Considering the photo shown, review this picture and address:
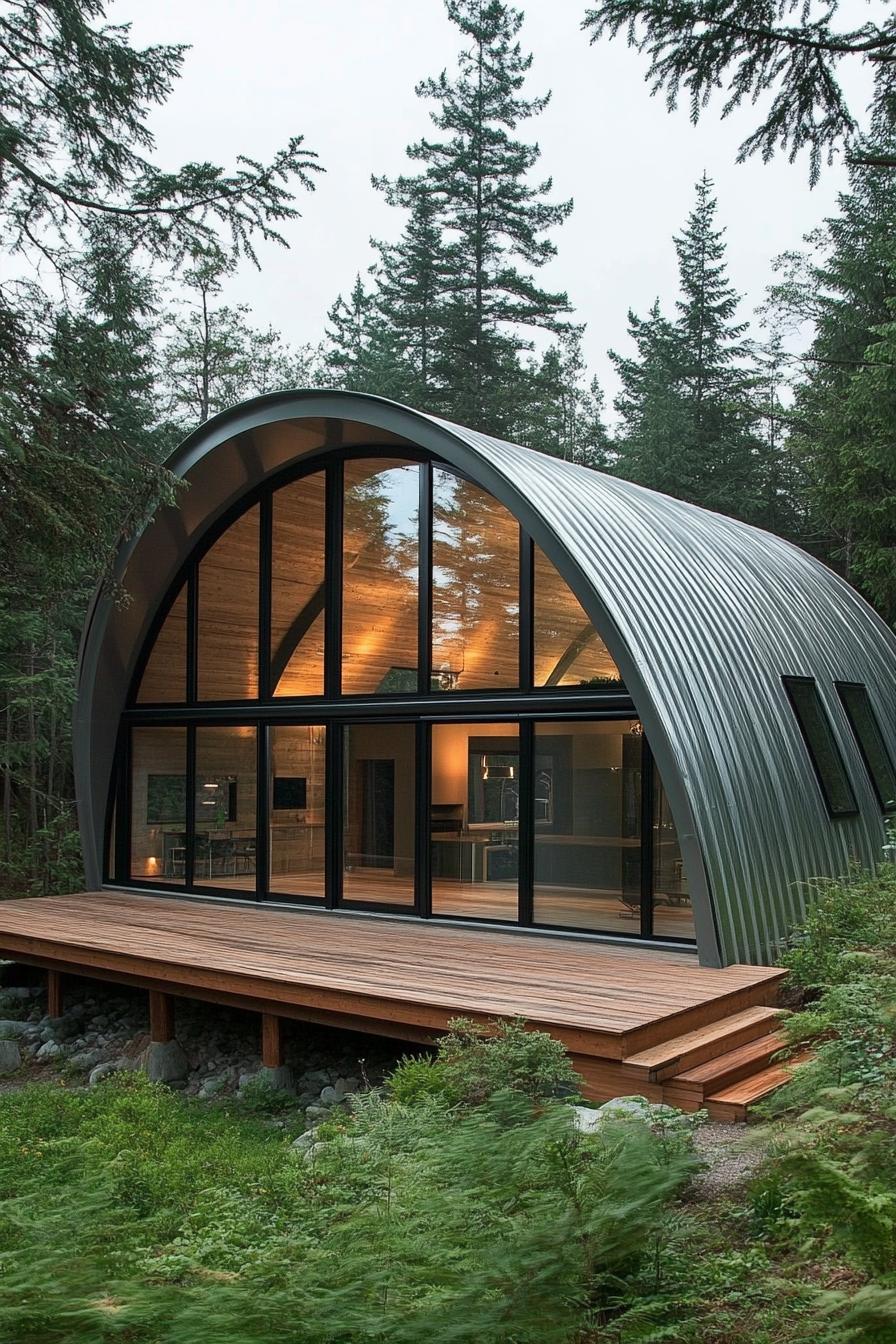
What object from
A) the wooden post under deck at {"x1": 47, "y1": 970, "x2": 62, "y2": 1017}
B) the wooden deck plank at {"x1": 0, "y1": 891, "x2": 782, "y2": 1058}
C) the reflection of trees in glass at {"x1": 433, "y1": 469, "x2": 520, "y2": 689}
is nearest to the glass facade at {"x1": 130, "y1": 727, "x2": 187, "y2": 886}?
the wooden deck plank at {"x1": 0, "y1": 891, "x2": 782, "y2": 1058}

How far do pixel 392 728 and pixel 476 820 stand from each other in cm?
136

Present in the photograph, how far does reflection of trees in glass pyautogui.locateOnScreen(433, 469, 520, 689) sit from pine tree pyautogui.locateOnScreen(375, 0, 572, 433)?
48.4 feet

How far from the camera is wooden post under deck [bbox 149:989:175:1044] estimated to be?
8.98 metres

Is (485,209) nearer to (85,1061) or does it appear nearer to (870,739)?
(870,739)

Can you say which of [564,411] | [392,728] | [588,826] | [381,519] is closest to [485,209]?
[564,411]

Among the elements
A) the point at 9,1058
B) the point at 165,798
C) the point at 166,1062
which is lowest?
the point at 9,1058

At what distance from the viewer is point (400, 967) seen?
810 centimetres

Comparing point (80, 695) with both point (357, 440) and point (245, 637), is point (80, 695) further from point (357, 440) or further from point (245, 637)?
point (357, 440)

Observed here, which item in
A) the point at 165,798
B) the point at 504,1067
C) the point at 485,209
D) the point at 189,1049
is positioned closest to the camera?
the point at 504,1067

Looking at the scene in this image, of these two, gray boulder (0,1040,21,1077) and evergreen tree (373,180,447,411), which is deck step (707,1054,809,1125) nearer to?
gray boulder (0,1040,21,1077)

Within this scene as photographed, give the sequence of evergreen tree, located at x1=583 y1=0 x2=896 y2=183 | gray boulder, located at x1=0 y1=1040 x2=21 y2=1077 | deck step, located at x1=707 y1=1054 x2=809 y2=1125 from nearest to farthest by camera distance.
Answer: evergreen tree, located at x1=583 y1=0 x2=896 y2=183
deck step, located at x1=707 y1=1054 x2=809 y2=1125
gray boulder, located at x1=0 y1=1040 x2=21 y2=1077

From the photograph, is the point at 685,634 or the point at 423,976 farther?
the point at 685,634

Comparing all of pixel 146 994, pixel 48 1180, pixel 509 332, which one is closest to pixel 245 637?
pixel 146 994

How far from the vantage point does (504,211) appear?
25422mm
